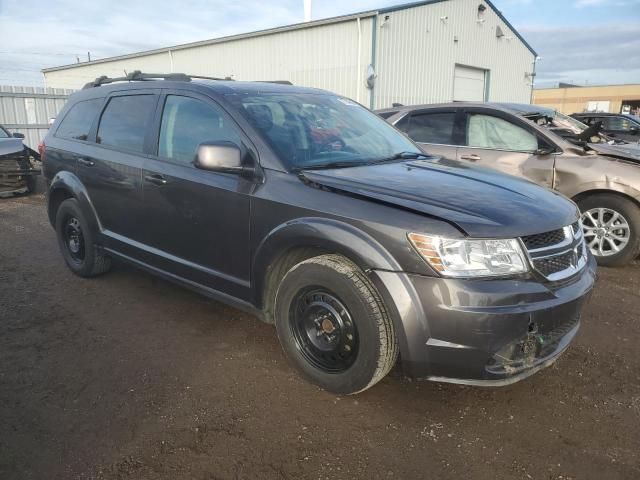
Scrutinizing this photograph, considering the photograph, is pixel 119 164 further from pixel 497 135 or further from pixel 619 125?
pixel 619 125

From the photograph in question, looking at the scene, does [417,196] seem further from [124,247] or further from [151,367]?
[124,247]

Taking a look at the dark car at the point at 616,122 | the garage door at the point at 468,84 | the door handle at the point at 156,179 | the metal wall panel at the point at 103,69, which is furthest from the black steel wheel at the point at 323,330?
the metal wall panel at the point at 103,69

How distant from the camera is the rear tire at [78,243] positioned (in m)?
4.53

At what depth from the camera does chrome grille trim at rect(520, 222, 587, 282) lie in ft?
8.09

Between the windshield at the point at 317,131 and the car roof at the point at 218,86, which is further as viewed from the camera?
the car roof at the point at 218,86

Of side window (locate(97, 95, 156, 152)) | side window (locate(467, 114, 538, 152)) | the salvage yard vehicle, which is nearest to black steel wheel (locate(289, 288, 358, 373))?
side window (locate(97, 95, 156, 152))

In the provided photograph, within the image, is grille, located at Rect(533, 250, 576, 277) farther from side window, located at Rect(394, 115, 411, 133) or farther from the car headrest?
side window, located at Rect(394, 115, 411, 133)

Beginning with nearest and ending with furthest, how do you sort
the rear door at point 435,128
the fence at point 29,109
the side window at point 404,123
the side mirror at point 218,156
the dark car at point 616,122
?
1. the side mirror at point 218,156
2. the rear door at point 435,128
3. the side window at point 404,123
4. the dark car at point 616,122
5. the fence at point 29,109

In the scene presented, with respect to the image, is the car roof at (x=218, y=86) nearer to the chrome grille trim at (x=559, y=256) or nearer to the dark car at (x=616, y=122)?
the chrome grille trim at (x=559, y=256)

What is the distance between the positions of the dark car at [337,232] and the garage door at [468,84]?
18.5 metres

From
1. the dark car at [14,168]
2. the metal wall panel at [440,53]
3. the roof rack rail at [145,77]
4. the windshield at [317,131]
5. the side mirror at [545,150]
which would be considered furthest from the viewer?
the metal wall panel at [440,53]

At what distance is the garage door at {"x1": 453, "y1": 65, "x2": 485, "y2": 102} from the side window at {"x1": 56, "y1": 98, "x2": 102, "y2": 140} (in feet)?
60.2

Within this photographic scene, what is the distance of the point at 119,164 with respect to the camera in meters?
3.94

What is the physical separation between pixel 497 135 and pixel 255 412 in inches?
184
